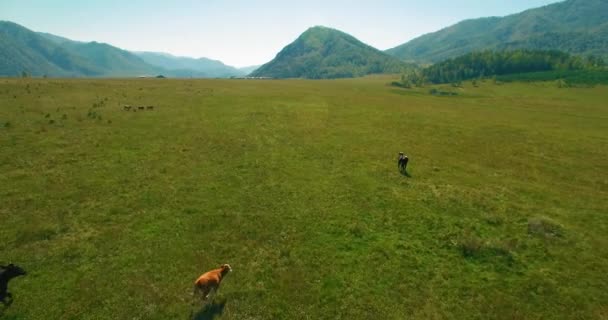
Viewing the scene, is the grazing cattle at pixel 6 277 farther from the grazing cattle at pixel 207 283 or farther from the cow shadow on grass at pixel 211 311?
the cow shadow on grass at pixel 211 311

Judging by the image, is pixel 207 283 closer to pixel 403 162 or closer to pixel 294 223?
pixel 294 223

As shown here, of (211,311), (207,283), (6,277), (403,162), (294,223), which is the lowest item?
(211,311)

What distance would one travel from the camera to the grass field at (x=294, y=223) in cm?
1509

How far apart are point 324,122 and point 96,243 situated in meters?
38.3

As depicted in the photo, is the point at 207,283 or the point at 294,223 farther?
the point at 294,223

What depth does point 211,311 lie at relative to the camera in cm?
1408

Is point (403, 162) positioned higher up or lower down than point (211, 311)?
higher up

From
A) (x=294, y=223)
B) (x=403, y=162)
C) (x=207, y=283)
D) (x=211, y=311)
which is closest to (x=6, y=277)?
(x=207, y=283)

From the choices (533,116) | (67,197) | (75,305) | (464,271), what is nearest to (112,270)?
(75,305)

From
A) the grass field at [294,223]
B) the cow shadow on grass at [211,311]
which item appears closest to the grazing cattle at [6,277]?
the grass field at [294,223]

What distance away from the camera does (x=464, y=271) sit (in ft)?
57.4

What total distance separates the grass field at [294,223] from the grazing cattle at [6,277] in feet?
1.76

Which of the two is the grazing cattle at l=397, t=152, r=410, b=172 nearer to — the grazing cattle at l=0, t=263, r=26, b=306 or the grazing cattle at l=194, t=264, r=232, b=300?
the grazing cattle at l=194, t=264, r=232, b=300

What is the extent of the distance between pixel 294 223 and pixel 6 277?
45.8 feet
